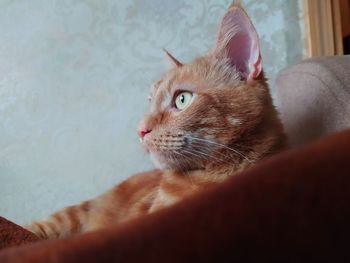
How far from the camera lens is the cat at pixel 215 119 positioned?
0.85 meters

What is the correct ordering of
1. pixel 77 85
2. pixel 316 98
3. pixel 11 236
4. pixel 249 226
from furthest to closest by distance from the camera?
pixel 77 85 < pixel 316 98 < pixel 11 236 < pixel 249 226

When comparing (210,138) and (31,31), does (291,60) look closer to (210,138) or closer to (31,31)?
(210,138)

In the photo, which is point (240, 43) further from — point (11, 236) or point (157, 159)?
point (11, 236)

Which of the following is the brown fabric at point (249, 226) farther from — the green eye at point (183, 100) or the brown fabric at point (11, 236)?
the green eye at point (183, 100)

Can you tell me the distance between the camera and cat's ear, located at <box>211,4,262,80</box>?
913 millimetres

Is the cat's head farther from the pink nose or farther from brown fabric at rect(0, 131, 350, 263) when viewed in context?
brown fabric at rect(0, 131, 350, 263)

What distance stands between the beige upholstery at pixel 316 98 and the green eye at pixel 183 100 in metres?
0.34

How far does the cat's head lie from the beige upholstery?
0.19 meters

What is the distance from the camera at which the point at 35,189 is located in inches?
78.8

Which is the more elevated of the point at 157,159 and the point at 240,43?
the point at 240,43

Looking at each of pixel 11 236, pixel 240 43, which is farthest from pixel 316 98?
pixel 11 236

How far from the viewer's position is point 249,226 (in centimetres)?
24

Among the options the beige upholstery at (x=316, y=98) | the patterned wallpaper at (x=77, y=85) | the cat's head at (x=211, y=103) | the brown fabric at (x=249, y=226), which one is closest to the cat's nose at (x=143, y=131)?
the cat's head at (x=211, y=103)

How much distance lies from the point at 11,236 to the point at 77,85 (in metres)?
A: 1.37
